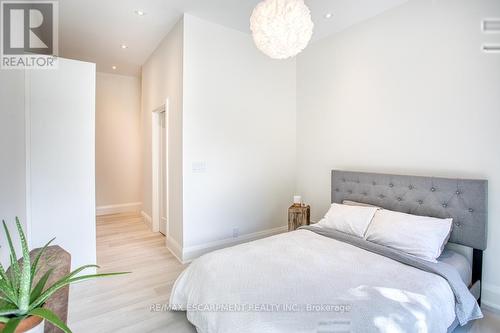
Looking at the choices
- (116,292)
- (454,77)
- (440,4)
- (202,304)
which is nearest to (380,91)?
(454,77)

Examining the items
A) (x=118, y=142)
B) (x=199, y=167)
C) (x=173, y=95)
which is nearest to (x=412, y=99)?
(x=199, y=167)

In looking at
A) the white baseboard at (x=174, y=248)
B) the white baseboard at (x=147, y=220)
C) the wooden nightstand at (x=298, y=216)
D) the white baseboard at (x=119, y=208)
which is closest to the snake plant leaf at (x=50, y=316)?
the white baseboard at (x=174, y=248)

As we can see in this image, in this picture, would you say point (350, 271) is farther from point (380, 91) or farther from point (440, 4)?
point (440, 4)

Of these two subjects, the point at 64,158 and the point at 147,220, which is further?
the point at 147,220

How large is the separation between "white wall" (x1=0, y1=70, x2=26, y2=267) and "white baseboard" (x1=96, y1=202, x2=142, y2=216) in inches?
118

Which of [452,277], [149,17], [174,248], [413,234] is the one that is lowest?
[174,248]

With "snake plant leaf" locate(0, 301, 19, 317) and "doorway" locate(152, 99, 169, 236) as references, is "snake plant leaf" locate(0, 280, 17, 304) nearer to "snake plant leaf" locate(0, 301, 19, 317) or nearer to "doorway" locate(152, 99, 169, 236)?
"snake plant leaf" locate(0, 301, 19, 317)

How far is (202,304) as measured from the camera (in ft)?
4.94

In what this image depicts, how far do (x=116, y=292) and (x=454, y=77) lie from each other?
12.1ft

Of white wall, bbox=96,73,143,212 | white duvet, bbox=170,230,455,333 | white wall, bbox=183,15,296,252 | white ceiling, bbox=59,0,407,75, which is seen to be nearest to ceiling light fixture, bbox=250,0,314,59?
white ceiling, bbox=59,0,407,75

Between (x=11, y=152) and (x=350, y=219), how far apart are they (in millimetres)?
2950

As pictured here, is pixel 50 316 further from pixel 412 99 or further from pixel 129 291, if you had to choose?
pixel 412 99

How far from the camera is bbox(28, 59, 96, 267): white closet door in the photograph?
2273 millimetres

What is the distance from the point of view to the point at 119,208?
16.8 ft
